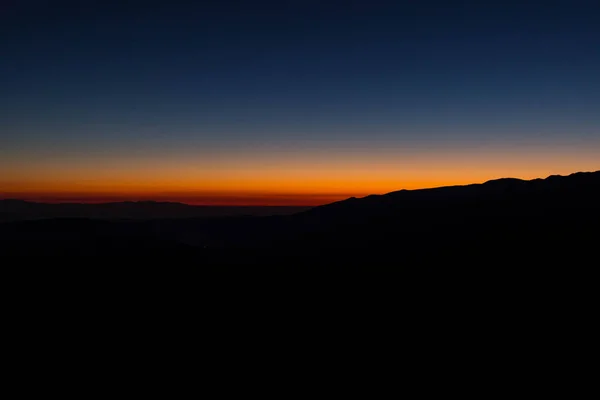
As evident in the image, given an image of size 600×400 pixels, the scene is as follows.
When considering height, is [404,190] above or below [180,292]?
above

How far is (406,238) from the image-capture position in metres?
62.4

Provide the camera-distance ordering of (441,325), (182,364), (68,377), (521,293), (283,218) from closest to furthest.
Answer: (68,377) → (182,364) → (441,325) → (521,293) → (283,218)

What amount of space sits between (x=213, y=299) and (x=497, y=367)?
17.2 metres

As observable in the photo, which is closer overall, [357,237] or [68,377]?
[68,377]

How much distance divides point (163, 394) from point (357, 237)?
56628mm

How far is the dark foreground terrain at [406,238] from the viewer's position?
41069 millimetres

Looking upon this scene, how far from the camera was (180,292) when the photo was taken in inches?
1272

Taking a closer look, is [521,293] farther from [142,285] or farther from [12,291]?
[12,291]

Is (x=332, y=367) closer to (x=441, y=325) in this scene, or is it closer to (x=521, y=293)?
(x=441, y=325)

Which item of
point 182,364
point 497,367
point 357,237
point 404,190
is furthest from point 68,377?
point 404,190

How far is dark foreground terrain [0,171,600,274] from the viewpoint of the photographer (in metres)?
41.1

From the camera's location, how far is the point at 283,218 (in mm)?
127938

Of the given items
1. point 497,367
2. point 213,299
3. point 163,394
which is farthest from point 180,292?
point 497,367

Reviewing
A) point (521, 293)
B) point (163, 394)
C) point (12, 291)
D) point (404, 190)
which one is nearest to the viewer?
point (163, 394)
